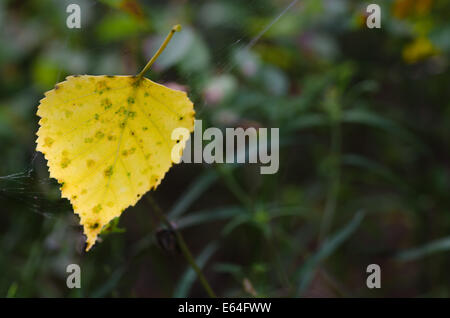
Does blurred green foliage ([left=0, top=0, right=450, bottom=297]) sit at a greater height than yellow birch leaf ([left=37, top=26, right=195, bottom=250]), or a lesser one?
greater

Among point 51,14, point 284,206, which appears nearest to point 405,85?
point 284,206

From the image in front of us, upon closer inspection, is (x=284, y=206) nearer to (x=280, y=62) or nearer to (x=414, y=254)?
(x=414, y=254)

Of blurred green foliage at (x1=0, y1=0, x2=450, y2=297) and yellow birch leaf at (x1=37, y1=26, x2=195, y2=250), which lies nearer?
yellow birch leaf at (x1=37, y1=26, x2=195, y2=250)

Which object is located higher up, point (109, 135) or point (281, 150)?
point (281, 150)

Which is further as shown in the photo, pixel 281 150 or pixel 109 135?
Answer: pixel 281 150
